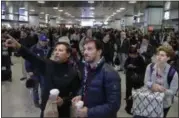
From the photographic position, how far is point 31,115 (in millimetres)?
5957

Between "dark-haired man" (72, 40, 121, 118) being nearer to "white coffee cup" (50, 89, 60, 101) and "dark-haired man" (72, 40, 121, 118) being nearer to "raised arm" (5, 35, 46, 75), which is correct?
"white coffee cup" (50, 89, 60, 101)

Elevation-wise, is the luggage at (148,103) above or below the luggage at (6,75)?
above

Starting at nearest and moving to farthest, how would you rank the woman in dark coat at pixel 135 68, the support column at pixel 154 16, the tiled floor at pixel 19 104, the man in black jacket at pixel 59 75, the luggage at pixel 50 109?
the luggage at pixel 50 109 → the man in black jacket at pixel 59 75 → the woman in dark coat at pixel 135 68 → the tiled floor at pixel 19 104 → the support column at pixel 154 16

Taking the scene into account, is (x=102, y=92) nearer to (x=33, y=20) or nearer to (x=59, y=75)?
(x=59, y=75)

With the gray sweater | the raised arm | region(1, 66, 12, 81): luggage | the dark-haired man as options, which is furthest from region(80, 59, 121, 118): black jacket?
region(1, 66, 12, 81): luggage

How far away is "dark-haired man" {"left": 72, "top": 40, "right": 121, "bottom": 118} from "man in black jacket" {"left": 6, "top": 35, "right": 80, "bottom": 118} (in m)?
0.34

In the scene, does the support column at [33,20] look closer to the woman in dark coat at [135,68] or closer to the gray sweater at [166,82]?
the woman in dark coat at [135,68]

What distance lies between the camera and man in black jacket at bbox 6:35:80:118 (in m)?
2.91

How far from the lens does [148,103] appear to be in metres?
3.97

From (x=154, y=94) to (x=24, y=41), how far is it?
9.31 meters

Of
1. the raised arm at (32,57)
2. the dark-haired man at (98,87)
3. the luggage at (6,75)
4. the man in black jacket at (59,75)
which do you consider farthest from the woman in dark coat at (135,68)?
the luggage at (6,75)

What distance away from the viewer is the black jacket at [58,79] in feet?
9.55

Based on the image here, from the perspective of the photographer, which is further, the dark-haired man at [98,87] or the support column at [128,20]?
the support column at [128,20]

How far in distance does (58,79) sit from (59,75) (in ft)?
0.14
